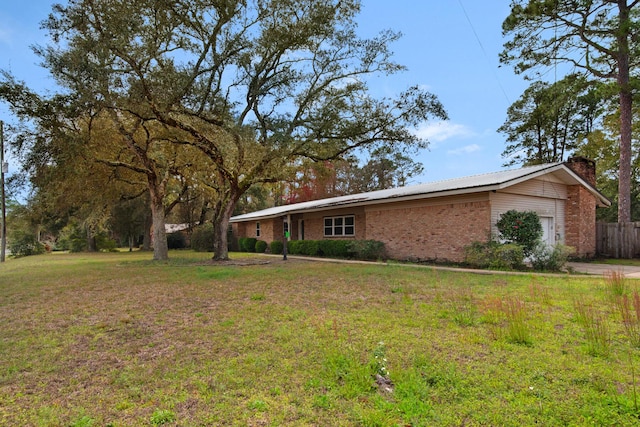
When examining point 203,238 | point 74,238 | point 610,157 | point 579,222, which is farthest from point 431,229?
point 74,238

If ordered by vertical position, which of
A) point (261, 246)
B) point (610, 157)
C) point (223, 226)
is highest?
point (610, 157)

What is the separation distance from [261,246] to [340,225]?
7.20 metres

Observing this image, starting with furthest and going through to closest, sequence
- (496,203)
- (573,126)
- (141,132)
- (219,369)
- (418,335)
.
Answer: (573,126) → (141,132) → (496,203) → (418,335) → (219,369)

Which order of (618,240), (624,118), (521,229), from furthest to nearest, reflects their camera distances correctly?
(624,118) → (618,240) → (521,229)

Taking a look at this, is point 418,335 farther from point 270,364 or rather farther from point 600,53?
point 600,53

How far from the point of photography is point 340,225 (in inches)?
773

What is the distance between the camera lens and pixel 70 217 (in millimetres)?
32750

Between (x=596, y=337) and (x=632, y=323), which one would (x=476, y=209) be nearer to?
(x=632, y=323)

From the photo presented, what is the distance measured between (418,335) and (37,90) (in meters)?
14.0

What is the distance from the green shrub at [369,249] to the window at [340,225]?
2.43m

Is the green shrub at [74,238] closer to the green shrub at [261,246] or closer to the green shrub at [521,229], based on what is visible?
the green shrub at [261,246]

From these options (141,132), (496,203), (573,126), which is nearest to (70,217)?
(141,132)

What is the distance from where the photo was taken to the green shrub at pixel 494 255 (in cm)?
1128

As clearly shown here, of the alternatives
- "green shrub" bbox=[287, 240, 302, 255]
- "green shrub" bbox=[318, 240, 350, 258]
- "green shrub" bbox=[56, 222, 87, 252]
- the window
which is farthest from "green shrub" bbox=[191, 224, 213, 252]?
"green shrub" bbox=[56, 222, 87, 252]
